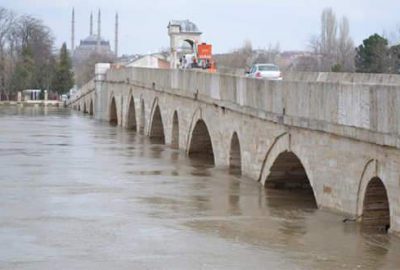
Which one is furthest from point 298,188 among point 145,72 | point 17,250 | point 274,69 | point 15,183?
point 145,72

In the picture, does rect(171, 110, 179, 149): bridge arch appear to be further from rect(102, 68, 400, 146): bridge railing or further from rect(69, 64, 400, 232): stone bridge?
rect(102, 68, 400, 146): bridge railing

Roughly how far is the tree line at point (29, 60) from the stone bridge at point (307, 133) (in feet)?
135

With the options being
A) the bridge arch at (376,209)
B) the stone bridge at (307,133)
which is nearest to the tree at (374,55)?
the stone bridge at (307,133)

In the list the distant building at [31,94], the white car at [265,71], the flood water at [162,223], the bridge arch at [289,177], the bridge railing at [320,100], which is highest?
the white car at [265,71]

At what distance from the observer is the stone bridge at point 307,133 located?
12.0 metres

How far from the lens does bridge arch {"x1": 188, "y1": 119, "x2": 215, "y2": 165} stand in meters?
24.1

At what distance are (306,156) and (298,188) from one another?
280cm

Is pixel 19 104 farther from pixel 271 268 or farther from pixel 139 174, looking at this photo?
pixel 271 268

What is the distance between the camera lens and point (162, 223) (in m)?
13.9

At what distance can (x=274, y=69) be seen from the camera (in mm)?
27453

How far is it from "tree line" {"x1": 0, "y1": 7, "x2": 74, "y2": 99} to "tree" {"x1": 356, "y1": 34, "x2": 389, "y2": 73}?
3453 cm

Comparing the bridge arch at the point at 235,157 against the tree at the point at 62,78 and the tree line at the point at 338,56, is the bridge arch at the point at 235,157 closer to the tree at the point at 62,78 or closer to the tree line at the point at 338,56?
the tree line at the point at 338,56

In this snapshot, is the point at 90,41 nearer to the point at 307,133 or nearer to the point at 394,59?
the point at 394,59

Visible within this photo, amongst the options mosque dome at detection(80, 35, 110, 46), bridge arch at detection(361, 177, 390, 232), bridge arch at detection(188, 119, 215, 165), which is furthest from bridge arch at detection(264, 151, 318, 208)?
mosque dome at detection(80, 35, 110, 46)
